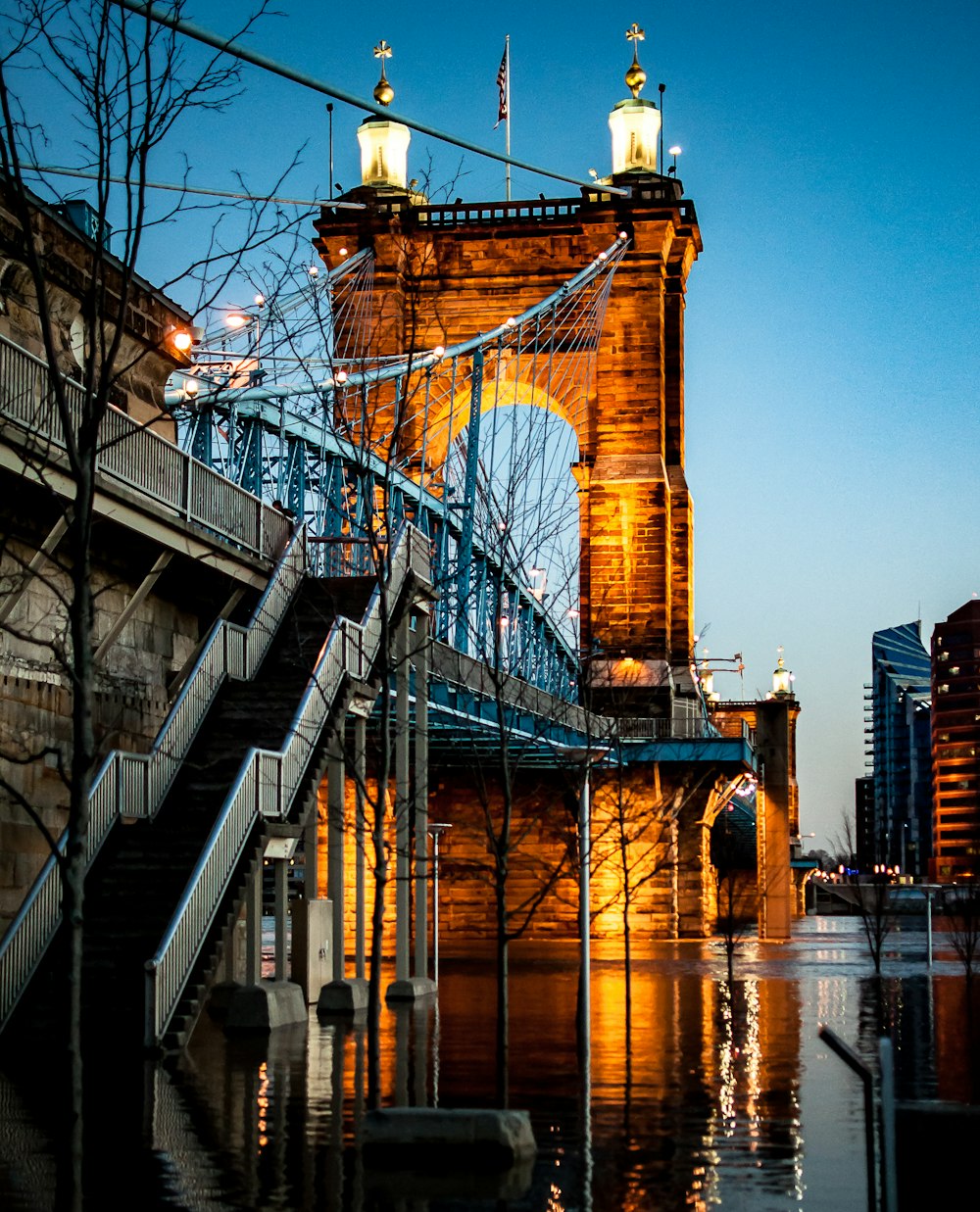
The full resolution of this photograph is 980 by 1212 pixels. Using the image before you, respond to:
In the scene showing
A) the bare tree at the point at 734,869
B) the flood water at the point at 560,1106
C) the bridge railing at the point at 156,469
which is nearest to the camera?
the flood water at the point at 560,1106

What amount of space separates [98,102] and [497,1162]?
22.4 feet

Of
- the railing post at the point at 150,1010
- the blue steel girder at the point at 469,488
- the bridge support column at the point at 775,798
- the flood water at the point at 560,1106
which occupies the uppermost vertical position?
the blue steel girder at the point at 469,488

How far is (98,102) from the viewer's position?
10281 millimetres

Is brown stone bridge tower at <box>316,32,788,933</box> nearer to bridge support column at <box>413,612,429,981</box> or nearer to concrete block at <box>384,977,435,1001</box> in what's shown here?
bridge support column at <box>413,612,429,981</box>

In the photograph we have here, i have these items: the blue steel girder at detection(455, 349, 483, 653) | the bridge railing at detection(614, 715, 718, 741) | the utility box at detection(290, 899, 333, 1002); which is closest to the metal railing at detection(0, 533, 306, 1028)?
the utility box at detection(290, 899, 333, 1002)

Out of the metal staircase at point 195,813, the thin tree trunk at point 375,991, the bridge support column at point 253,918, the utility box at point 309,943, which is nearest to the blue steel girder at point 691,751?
the utility box at point 309,943

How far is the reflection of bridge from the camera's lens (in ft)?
67.3

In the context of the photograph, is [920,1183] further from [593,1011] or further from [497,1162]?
[593,1011]

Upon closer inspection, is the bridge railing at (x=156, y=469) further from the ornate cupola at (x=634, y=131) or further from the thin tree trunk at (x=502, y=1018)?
the ornate cupola at (x=634, y=131)

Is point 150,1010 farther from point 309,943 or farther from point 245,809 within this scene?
point 309,943

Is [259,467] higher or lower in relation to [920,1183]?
higher

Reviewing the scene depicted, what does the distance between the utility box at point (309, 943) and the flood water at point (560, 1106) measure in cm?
175

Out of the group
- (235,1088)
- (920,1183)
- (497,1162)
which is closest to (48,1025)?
(235,1088)

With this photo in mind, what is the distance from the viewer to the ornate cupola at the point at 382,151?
74875 mm
